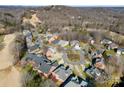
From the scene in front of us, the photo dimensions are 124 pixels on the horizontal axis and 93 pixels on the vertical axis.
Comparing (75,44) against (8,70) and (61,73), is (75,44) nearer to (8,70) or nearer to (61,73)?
(61,73)

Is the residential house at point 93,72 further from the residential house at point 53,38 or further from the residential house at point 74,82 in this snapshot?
the residential house at point 53,38

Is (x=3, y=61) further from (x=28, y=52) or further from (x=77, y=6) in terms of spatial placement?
(x=77, y=6)

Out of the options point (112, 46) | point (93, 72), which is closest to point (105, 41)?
point (112, 46)

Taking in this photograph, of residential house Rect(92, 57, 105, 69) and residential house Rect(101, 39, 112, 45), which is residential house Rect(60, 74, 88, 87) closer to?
residential house Rect(92, 57, 105, 69)

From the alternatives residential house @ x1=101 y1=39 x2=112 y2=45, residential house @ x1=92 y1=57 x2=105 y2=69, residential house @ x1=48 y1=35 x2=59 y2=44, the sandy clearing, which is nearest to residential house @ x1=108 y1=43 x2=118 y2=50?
residential house @ x1=101 y1=39 x2=112 y2=45

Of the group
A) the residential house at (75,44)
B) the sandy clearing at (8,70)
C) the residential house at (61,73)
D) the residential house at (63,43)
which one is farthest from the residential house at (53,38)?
the sandy clearing at (8,70)

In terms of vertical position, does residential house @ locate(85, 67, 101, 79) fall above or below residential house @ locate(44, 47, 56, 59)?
below

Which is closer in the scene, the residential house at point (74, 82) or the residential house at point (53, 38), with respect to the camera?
the residential house at point (74, 82)
